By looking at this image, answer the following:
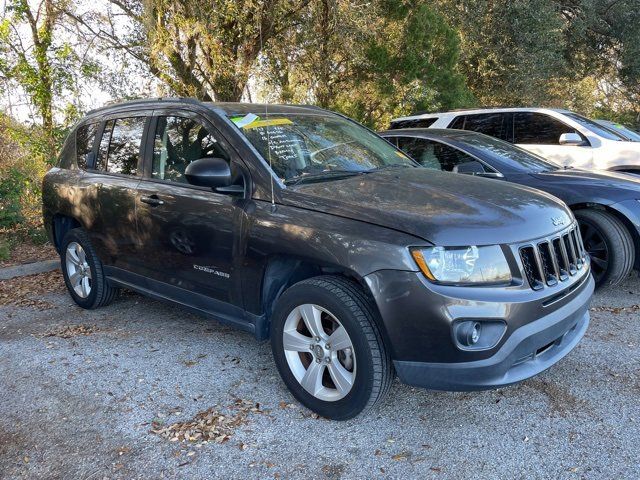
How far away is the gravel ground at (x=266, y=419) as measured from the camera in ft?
8.64

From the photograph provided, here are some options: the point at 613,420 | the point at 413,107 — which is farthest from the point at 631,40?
the point at 613,420

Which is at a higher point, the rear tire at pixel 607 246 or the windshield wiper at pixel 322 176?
the windshield wiper at pixel 322 176

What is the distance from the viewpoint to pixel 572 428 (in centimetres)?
288

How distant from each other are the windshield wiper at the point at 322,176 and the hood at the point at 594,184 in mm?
2481

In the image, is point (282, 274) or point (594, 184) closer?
point (282, 274)

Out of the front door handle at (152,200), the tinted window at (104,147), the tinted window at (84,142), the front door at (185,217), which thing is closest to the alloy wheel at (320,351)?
the front door at (185,217)

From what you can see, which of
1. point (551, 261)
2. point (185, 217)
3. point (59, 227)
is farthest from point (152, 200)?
point (551, 261)

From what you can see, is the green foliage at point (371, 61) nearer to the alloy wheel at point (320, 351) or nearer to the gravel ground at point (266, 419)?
the gravel ground at point (266, 419)

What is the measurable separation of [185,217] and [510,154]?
382cm

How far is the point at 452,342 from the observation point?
259 cm

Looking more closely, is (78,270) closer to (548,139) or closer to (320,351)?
(320,351)

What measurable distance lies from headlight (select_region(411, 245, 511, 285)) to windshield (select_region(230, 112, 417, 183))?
1105 mm

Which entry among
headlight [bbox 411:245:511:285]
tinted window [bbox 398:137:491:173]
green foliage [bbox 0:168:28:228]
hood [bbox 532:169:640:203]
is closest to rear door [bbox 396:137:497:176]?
tinted window [bbox 398:137:491:173]

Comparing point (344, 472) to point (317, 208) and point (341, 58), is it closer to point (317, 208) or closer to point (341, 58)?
point (317, 208)
